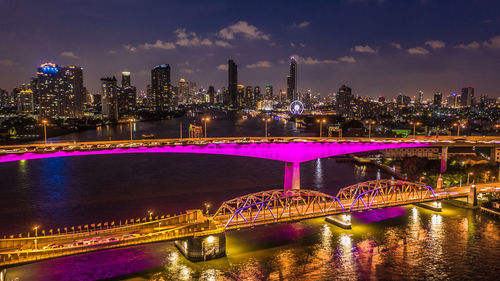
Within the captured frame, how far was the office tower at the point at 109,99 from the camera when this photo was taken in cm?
16874

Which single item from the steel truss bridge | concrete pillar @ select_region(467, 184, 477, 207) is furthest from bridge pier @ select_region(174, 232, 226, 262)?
concrete pillar @ select_region(467, 184, 477, 207)

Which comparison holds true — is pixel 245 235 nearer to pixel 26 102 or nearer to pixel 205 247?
pixel 205 247

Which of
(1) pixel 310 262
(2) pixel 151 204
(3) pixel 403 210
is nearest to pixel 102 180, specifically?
(2) pixel 151 204

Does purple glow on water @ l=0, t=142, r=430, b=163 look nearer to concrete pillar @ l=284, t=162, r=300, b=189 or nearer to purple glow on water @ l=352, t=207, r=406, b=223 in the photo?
concrete pillar @ l=284, t=162, r=300, b=189

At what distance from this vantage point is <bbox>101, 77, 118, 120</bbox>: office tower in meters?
169

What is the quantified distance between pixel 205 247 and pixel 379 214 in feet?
51.3

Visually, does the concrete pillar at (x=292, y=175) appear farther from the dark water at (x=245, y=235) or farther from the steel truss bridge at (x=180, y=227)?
the steel truss bridge at (x=180, y=227)

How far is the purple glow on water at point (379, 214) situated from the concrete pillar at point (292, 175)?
5421mm

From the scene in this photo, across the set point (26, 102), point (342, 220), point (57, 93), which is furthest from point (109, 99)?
point (342, 220)

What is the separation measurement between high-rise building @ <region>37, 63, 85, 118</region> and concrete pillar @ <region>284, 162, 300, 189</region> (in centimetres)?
15517

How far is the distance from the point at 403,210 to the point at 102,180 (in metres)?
30.0

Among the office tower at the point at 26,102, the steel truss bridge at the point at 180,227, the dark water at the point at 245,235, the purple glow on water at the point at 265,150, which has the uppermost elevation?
the office tower at the point at 26,102

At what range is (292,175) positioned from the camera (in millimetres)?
31828

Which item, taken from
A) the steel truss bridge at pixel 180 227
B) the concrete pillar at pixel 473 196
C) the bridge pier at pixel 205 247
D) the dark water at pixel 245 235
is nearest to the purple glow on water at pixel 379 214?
the dark water at pixel 245 235
